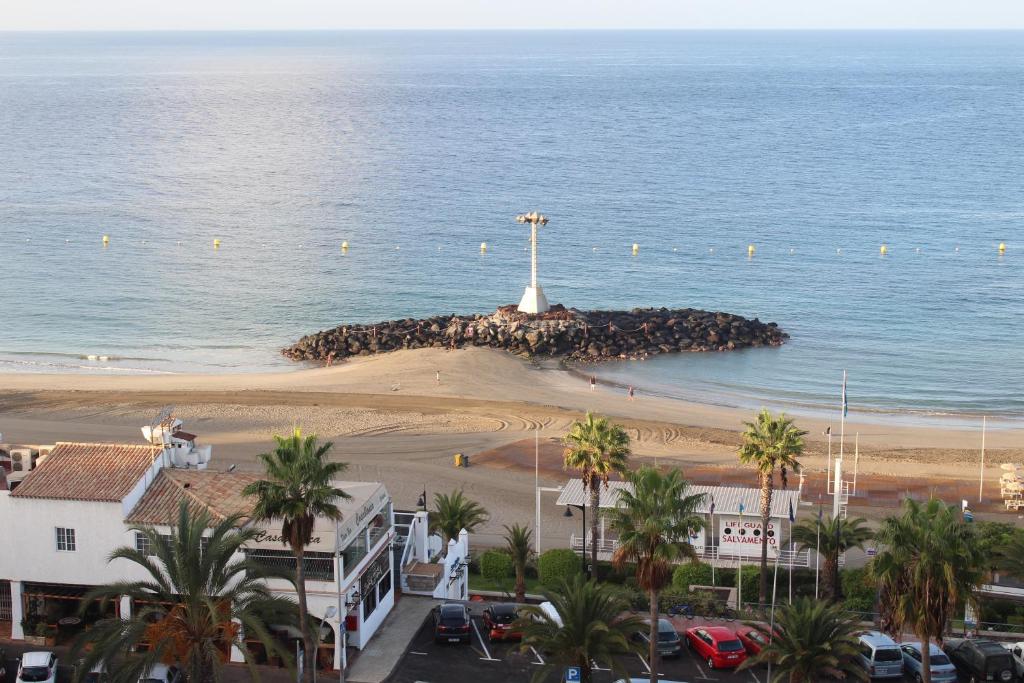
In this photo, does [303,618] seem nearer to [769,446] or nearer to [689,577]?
[689,577]

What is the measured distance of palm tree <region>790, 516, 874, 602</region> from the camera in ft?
112

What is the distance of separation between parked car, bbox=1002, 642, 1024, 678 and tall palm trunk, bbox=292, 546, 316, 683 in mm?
15617

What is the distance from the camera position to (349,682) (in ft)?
93.6

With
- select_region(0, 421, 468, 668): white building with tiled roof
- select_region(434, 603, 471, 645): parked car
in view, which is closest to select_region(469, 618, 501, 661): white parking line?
select_region(434, 603, 471, 645): parked car

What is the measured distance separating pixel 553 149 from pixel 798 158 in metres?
29.8

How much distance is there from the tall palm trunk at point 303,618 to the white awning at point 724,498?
10.7m

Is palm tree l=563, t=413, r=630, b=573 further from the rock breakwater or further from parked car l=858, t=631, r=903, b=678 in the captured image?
the rock breakwater

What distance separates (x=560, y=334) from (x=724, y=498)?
105 ft

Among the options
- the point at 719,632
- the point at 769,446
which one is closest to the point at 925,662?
the point at 719,632

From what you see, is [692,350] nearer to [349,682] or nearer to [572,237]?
[572,237]

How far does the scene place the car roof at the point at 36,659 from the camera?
27938mm

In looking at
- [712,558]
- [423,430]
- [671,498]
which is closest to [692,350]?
[423,430]

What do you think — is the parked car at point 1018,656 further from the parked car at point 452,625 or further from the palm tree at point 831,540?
the parked car at point 452,625

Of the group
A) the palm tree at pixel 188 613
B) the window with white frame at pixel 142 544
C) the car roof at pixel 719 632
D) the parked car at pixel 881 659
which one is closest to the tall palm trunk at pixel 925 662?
the parked car at pixel 881 659
